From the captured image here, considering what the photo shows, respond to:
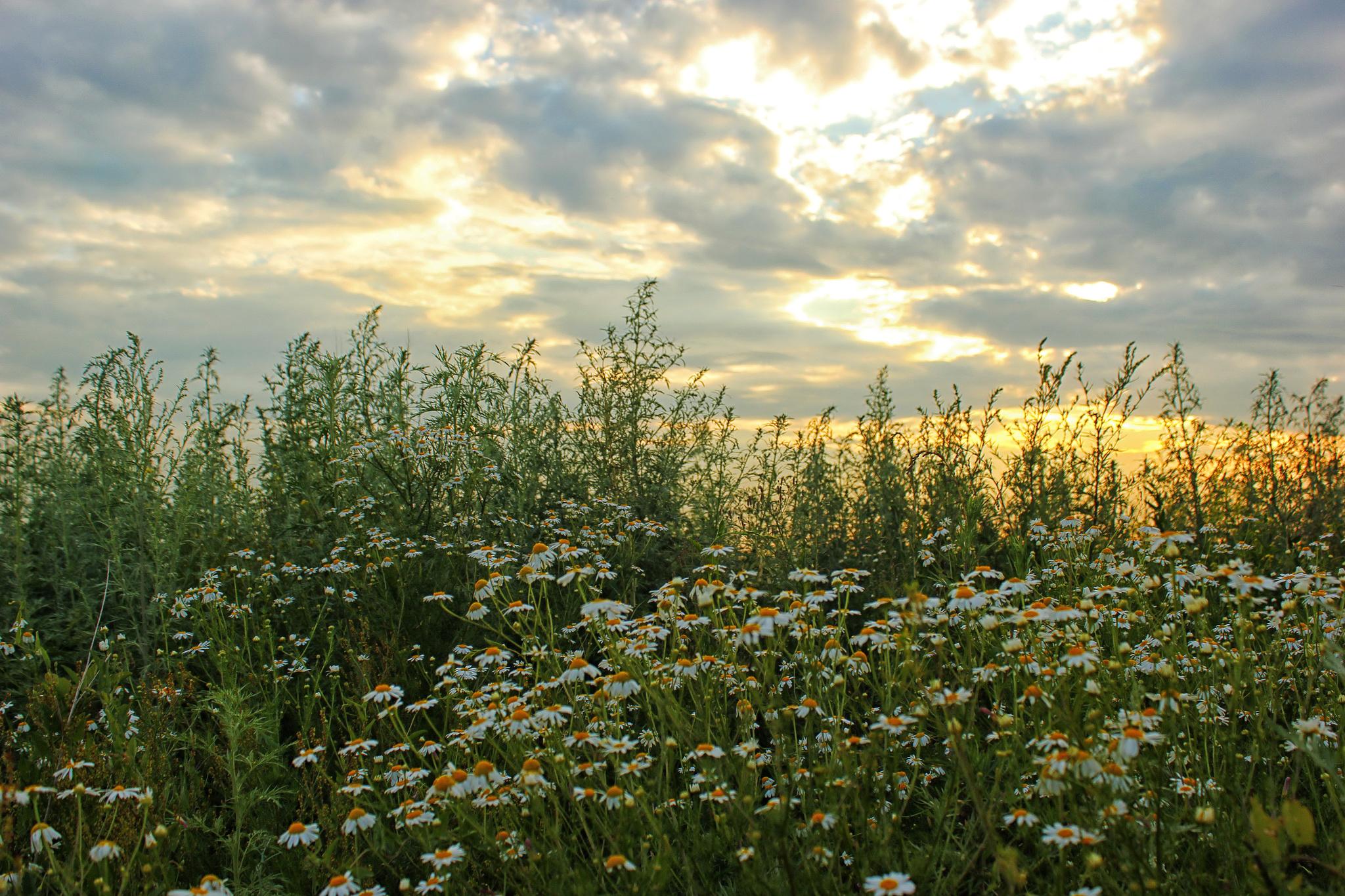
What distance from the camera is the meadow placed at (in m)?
2.32

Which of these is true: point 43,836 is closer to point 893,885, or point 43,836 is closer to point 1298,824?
point 893,885

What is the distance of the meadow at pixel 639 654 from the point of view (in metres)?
2.32

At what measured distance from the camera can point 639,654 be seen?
2.81 meters

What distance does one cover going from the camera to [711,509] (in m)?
5.57

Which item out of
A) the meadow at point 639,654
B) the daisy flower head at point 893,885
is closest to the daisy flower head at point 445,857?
the meadow at point 639,654

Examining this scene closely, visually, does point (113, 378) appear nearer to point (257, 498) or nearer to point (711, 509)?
point (257, 498)

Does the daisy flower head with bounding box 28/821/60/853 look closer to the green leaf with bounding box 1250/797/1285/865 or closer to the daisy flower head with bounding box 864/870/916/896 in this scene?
the daisy flower head with bounding box 864/870/916/896

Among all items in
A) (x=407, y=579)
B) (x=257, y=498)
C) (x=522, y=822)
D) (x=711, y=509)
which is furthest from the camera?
(x=257, y=498)

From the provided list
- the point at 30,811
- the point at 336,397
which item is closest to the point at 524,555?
the point at 336,397

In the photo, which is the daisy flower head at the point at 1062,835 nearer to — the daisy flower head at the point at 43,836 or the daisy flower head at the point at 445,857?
the daisy flower head at the point at 445,857

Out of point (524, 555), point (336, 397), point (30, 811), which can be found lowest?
point (30, 811)

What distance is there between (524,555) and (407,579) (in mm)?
616

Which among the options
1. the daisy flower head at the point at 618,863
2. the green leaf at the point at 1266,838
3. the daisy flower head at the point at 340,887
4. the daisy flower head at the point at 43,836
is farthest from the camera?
the daisy flower head at the point at 43,836

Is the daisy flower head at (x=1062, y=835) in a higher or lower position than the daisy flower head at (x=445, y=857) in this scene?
higher
